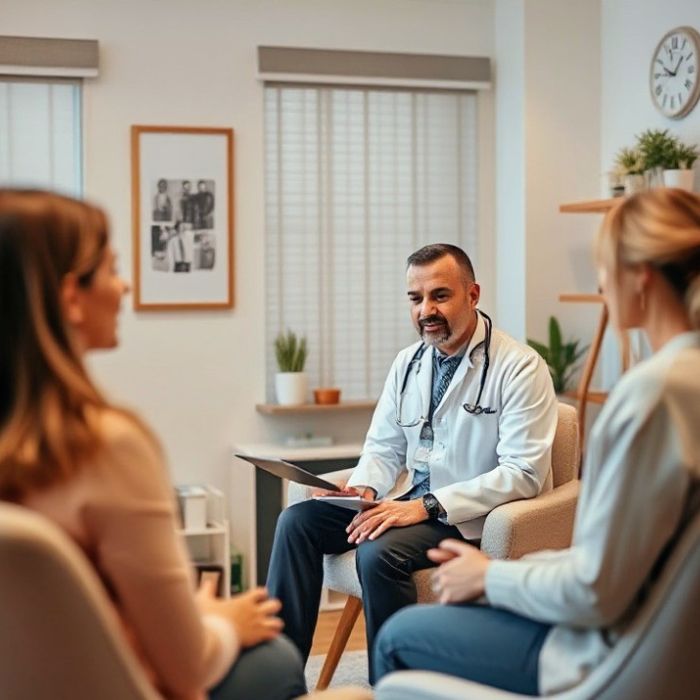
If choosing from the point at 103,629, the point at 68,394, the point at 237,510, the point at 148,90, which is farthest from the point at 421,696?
the point at 148,90

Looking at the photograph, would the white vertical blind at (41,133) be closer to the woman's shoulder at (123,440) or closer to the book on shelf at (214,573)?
the book on shelf at (214,573)

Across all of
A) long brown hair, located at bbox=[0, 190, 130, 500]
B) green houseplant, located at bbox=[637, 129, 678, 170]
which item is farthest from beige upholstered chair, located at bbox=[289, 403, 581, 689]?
long brown hair, located at bbox=[0, 190, 130, 500]

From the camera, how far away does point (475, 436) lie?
3264 millimetres

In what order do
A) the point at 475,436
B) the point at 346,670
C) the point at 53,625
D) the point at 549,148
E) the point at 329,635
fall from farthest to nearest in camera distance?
1. the point at 549,148
2. the point at 329,635
3. the point at 346,670
4. the point at 475,436
5. the point at 53,625

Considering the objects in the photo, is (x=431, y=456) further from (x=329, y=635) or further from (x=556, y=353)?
(x=556, y=353)

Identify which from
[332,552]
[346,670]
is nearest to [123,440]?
[332,552]

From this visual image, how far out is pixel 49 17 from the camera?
446 centimetres

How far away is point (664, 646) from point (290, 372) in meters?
3.11

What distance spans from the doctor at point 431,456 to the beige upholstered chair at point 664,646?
52.0 inches

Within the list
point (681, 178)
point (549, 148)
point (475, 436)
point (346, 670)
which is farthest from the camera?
point (549, 148)

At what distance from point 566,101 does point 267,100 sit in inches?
47.3

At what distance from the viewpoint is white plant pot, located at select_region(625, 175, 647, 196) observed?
4.32 m

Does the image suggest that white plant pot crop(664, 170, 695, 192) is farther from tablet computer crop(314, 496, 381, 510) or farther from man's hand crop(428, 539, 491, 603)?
man's hand crop(428, 539, 491, 603)

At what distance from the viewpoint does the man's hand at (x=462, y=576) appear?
6.52 ft
